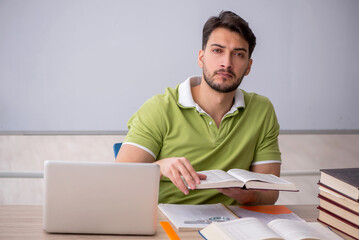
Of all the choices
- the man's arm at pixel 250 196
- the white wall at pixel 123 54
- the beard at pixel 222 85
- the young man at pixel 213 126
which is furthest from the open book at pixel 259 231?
the white wall at pixel 123 54

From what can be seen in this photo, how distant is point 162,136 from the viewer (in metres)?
2.05

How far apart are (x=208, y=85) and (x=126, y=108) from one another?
67.7 inches

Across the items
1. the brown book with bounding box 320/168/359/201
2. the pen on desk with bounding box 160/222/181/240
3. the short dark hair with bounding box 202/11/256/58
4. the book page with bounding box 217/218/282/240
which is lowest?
the pen on desk with bounding box 160/222/181/240

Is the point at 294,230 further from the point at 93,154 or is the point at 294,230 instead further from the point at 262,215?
the point at 93,154

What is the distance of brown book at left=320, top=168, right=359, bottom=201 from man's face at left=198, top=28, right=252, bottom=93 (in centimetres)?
59

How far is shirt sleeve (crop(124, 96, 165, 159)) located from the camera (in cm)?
197

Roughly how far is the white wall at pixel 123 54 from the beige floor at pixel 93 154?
11 cm

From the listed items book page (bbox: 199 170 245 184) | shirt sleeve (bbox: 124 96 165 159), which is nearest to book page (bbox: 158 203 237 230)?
book page (bbox: 199 170 245 184)

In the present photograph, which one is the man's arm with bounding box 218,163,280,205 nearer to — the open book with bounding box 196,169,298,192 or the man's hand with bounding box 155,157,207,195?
A: the open book with bounding box 196,169,298,192

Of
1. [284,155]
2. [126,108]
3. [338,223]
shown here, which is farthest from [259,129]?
[284,155]

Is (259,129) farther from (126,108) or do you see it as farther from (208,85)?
(126,108)

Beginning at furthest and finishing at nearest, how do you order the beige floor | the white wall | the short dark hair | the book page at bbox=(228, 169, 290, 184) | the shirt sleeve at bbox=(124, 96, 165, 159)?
the beige floor → the white wall → the short dark hair → the shirt sleeve at bbox=(124, 96, 165, 159) → the book page at bbox=(228, 169, 290, 184)

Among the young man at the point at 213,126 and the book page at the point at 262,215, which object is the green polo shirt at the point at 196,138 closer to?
the young man at the point at 213,126

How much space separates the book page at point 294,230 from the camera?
1.31 meters
